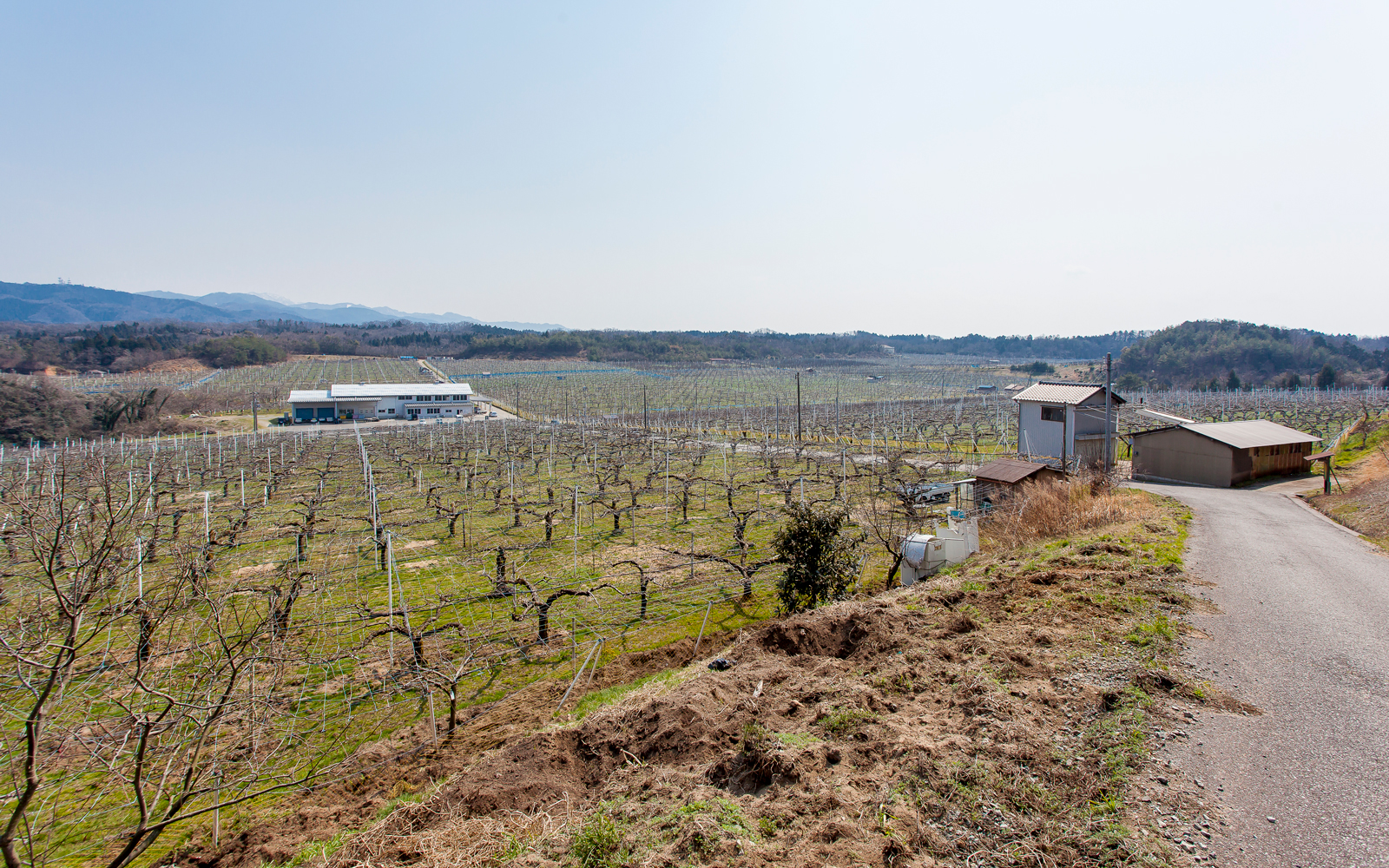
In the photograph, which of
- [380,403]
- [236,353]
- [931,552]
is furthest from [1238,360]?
[236,353]

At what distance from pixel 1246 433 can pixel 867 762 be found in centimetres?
2367

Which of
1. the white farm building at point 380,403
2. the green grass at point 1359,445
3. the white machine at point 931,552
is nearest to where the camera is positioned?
the white machine at point 931,552

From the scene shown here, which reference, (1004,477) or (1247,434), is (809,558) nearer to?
(1004,477)

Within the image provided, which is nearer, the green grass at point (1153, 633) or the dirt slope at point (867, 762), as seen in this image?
the dirt slope at point (867, 762)

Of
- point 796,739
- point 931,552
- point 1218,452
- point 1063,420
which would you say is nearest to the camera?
point 796,739

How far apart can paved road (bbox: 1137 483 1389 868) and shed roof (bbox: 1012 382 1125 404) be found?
12236 millimetres

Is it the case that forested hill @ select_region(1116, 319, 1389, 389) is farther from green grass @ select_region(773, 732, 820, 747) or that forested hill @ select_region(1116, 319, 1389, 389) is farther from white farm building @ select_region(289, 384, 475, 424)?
green grass @ select_region(773, 732, 820, 747)

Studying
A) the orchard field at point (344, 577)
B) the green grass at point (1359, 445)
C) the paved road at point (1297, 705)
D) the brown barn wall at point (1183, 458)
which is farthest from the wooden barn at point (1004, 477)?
the green grass at point (1359, 445)

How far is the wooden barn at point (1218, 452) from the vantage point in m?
19.9

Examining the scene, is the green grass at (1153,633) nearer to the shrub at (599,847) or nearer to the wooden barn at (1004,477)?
the shrub at (599,847)

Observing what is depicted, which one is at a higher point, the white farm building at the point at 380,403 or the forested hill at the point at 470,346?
the forested hill at the point at 470,346

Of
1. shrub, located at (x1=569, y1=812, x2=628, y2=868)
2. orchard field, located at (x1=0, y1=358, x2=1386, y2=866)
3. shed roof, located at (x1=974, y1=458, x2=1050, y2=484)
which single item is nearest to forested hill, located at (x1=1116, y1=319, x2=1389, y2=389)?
orchard field, located at (x1=0, y1=358, x2=1386, y2=866)

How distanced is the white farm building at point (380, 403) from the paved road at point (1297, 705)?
5834 centimetres

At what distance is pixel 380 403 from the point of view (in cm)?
6019
